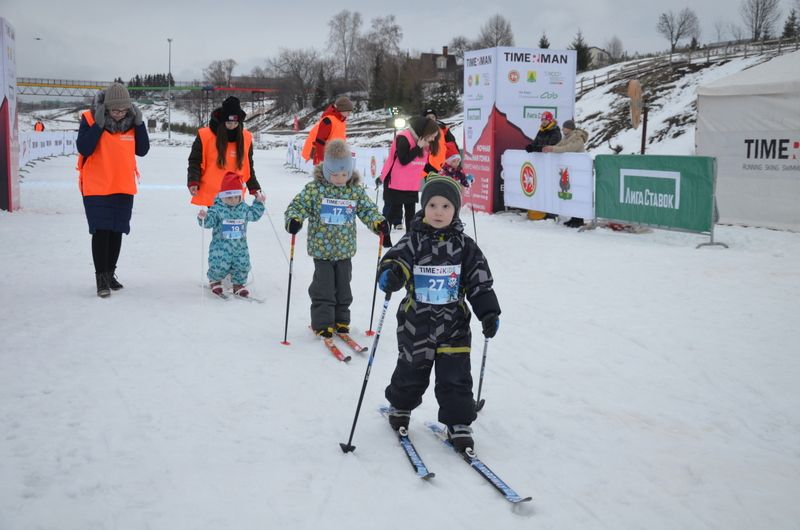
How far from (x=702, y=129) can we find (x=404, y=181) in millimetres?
5950

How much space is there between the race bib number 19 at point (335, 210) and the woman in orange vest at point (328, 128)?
16.1ft

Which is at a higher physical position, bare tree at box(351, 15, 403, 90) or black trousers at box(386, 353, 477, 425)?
bare tree at box(351, 15, 403, 90)

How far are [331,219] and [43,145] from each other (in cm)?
3054

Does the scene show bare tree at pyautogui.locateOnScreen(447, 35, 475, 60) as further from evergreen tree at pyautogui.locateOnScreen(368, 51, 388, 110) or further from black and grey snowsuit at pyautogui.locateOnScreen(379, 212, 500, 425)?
black and grey snowsuit at pyautogui.locateOnScreen(379, 212, 500, 425)

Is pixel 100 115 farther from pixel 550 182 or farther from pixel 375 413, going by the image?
pixel 550 182

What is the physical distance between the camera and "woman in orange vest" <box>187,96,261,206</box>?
764 cm

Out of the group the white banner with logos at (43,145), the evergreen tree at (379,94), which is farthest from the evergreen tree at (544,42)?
the white banner with logos at (43,145)

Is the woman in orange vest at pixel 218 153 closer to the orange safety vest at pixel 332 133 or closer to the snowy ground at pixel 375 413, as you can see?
the snowy ground at pixel 375 413

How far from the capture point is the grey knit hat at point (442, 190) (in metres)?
4.00

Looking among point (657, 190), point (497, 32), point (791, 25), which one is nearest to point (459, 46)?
point (497, 32)

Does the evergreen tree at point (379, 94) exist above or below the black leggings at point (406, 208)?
above

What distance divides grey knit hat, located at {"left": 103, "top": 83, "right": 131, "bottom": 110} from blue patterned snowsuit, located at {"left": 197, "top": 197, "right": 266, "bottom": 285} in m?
1.28

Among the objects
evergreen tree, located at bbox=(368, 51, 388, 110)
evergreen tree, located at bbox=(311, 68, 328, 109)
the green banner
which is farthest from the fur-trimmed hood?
evergreen tree, located at bbox=(311, 68, 328, 109)

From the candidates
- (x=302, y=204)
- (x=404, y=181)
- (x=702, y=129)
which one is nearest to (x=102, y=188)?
(x=302, y=204)
